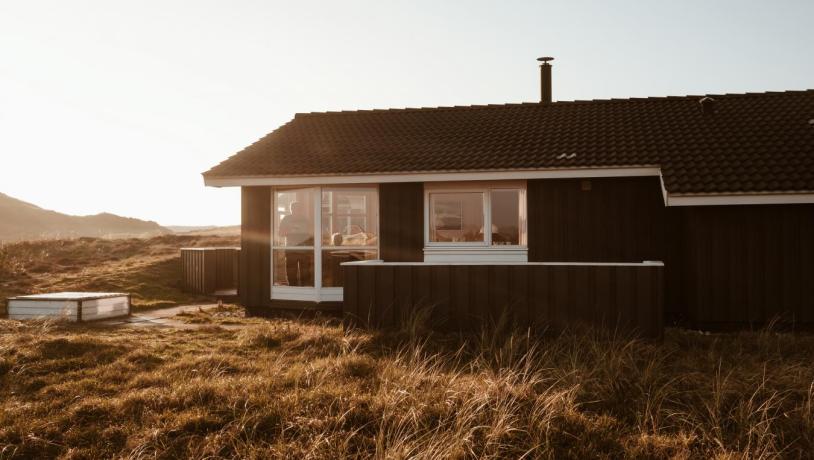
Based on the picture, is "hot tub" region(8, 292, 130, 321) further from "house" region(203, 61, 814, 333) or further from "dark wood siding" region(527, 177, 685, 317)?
"dark wood siding" region(527, 177, 685, 317)

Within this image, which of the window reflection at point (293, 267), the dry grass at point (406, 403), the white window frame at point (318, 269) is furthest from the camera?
the window reflection at point (293, 267)

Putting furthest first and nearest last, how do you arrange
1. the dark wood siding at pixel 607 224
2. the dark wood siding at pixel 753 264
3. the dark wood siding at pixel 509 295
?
1. the dark wood siding at pixel 607 224
2. the dark wood siding at pixel 753 264
3. the dark wood siding at pixel 509 295

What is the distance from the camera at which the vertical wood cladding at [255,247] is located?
39.1ft

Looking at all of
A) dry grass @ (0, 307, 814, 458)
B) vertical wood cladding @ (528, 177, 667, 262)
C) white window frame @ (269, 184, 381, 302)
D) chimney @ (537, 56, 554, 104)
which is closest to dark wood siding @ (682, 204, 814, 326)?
vertical wood cladding @ (528, 177, 667, 262)

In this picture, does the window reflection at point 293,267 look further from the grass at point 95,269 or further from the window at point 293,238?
the grass at point 95,269

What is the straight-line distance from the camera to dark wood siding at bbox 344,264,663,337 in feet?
27.1

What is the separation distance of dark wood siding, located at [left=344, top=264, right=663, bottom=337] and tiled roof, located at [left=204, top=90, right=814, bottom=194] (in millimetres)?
1971

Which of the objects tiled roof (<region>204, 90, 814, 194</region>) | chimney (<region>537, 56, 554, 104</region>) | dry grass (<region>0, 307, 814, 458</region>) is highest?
chimney (<region>537, 56, 554, 104</region>)

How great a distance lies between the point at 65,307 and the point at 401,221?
6009mm

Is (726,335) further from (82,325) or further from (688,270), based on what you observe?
(82,325)

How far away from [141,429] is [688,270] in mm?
8121

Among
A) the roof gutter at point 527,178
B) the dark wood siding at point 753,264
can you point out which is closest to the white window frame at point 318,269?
the roof gutter at point 527,178

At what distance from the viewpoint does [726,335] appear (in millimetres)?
8898

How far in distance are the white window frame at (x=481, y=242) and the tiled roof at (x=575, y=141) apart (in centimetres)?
52
